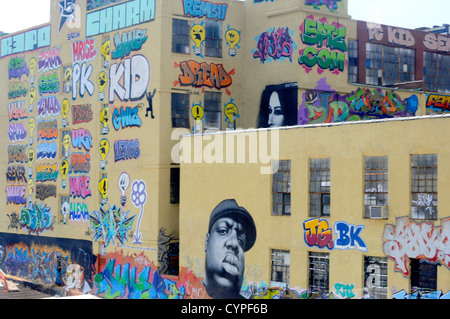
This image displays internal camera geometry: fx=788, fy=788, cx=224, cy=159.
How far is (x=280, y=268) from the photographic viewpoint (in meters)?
30.6

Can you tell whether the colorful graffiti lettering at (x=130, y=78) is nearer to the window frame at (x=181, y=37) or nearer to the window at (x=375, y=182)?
the window frame at (x=181, y=37)

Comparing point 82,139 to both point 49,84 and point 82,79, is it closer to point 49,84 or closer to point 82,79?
point 82,79

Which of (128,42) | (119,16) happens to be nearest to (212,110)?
(128,42)

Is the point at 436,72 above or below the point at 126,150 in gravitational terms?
above

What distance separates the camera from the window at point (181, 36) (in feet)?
122

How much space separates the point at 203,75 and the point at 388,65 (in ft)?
34.8

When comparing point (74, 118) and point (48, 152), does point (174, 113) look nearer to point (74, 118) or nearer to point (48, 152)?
point (74, 118)

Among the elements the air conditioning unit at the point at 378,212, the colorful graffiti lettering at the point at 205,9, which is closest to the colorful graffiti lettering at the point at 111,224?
the colorful graffiti lettering at the point at 205,9

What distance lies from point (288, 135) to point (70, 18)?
1853 cm

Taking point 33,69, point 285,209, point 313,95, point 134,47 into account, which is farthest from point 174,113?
point 33,69

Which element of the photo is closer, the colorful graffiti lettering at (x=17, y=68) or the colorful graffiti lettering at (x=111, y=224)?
the colorful graffiti lettering at (x=111, y=224)

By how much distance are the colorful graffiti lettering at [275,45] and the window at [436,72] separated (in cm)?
992

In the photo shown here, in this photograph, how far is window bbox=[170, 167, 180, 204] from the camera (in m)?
36.9

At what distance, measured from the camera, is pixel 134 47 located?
38344 millimetres
